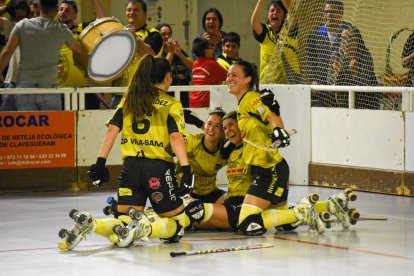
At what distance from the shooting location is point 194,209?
9672mm

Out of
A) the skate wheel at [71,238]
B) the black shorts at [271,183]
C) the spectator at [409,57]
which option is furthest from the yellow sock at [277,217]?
the spectator at [409,57]

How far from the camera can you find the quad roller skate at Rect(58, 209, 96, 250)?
8.77 meters

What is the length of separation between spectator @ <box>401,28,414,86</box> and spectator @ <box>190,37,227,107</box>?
2.45 m

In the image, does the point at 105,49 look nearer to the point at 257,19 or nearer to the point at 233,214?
the point at 257,19

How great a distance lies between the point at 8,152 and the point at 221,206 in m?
4.12

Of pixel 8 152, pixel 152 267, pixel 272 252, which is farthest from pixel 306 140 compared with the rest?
pixel 152 267

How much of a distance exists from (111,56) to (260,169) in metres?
3.65

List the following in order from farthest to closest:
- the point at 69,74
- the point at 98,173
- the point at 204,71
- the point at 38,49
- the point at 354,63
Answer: the point at 204,71 < the point at 69,74 < the point at 354,63 < the point at 38,49 < the point at 98,173

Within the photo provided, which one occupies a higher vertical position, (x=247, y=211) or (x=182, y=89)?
(x=182, y=89)

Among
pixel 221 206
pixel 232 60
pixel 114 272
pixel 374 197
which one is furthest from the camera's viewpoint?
pixel 232 60

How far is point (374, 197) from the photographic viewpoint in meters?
12.6

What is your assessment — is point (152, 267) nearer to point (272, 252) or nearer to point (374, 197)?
point (272, 252)

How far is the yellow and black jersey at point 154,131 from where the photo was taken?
30.0 ft

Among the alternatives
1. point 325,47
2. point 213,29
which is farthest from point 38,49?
point 325,47
